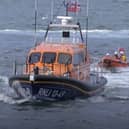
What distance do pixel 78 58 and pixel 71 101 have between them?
2238mm

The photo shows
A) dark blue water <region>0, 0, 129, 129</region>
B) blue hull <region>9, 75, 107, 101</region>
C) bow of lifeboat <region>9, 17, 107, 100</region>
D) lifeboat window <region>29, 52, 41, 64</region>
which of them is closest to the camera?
dark blue water <region>0, 0, 129, 129</region>

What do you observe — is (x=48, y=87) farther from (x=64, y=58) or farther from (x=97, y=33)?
(x=97, y=33)

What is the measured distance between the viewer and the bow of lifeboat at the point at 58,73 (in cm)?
2882

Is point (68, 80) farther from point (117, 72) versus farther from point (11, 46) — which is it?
point (11, 46)

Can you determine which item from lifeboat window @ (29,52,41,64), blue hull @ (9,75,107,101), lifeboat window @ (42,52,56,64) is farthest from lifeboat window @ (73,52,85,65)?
lifeboat window @ (29,52,41,64)

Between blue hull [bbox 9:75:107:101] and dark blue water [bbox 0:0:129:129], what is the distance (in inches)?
13.3

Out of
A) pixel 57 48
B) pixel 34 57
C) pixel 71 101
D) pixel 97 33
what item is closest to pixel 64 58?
pixel 57 48

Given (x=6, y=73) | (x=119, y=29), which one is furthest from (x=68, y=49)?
(x=119, y=29)

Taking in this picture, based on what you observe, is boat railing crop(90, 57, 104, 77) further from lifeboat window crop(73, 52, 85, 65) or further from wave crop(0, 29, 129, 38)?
wave crop(0, 29, 129, 38)

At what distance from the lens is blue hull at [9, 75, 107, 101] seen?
1130 inches

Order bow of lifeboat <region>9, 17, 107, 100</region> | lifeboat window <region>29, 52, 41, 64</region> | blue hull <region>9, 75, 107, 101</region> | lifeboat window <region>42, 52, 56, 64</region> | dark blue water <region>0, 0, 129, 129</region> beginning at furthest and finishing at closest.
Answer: lifeboat window <region>29, 52, 41, 64</region> < lifeboat window <region>42, 52, 56, 64</region> < bow of lifeboat <region>9, 17, 107, 100</region> < blue hull <region>9, 75, 107, 101</region> < dark blue water <region>0, 0, 129, 129</region>

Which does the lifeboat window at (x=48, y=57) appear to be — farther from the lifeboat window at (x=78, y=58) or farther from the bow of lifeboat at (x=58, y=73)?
the lifeboat window at (x=78, y=58)

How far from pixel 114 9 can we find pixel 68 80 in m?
58.3

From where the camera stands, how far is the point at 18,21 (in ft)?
236
